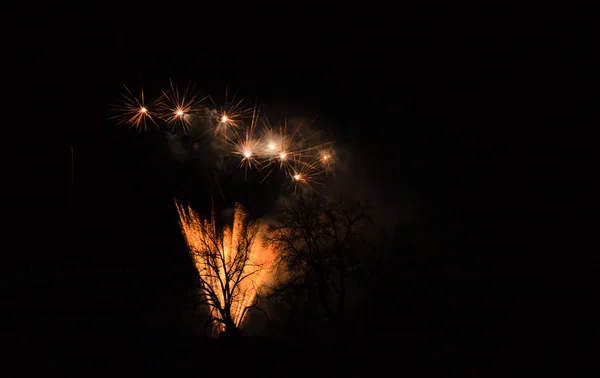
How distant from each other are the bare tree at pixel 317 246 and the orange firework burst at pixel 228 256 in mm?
1309

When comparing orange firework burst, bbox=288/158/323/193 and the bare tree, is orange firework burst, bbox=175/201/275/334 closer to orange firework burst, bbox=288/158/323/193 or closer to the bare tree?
the bare tree

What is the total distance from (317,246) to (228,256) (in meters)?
5.12

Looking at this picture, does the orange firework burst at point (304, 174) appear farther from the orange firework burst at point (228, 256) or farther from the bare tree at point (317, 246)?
the orange firework burst at point (228, 256)

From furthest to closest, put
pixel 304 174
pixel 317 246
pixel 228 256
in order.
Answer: pixel 228 256 → pixel 304 174 → pixel 317 246

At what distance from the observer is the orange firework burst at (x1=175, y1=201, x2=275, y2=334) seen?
18.7 metres

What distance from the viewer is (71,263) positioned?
53.8ft

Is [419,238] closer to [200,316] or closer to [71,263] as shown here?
[200,316]

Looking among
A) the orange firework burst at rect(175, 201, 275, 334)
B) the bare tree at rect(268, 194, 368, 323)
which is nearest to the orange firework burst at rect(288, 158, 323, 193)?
the bare tree at rect(268, 194, 368, 323)

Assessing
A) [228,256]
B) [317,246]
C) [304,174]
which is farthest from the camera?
[228,256]

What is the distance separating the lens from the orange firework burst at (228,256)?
18688mm

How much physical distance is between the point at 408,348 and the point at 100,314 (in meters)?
11.5

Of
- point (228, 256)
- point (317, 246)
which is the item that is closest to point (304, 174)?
point (317, 246)

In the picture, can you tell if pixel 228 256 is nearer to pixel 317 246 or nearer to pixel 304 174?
pixel 317 246

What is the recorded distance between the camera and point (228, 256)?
66.0ft
